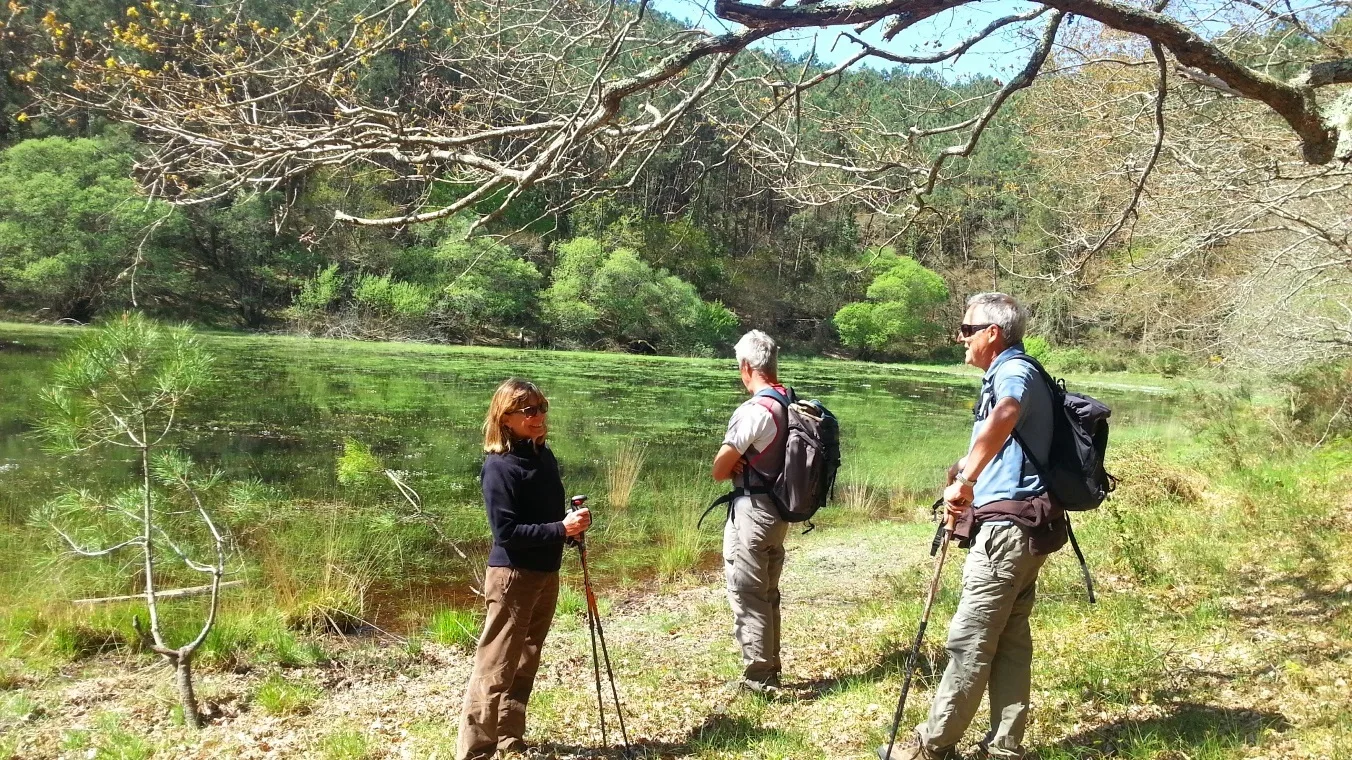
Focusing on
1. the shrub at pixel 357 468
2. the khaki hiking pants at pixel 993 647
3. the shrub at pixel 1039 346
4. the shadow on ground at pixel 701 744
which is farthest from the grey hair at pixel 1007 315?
the shrub at pixel 1039 346

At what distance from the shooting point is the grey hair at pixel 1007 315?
282cm

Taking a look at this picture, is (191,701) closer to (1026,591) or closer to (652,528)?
(1026,591)

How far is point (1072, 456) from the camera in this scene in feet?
8.70

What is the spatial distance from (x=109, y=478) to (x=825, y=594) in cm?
772

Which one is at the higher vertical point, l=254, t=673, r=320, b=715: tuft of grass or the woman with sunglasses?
the woman with sunglasses

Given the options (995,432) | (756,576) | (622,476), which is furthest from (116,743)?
(622,476)

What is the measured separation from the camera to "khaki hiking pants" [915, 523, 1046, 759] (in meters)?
2.68

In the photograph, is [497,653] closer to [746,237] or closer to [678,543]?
[678,543]

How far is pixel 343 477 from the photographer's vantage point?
9914 mm

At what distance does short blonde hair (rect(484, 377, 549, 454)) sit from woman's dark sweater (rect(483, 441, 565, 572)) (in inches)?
1.7

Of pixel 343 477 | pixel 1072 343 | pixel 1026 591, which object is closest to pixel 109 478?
pixel 343 477

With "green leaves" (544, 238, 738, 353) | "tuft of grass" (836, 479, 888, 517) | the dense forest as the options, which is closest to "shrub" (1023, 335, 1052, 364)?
the dense forest

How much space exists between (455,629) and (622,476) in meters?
4.83

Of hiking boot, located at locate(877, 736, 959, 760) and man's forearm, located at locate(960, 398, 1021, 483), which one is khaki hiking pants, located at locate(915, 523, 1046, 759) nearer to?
hiking boot, located at locate(877, 736, 959, 760)
